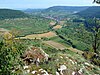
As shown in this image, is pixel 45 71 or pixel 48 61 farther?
pixel 48 61

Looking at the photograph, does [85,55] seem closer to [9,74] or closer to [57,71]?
[57,71]

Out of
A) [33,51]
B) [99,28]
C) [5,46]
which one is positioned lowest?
[99,28]

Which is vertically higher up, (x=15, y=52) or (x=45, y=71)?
(x=15, y=52)

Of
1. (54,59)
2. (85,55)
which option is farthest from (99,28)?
(54,59)

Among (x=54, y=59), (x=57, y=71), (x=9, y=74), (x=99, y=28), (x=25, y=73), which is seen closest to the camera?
(x=9, y=74)

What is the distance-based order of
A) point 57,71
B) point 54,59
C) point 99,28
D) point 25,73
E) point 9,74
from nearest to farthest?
point 9,74 < point 25,73 < point 57,71 < point 54,59 < point 99,28

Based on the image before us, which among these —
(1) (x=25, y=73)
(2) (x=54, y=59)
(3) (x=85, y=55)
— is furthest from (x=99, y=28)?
(1) (x=25, y=73)
